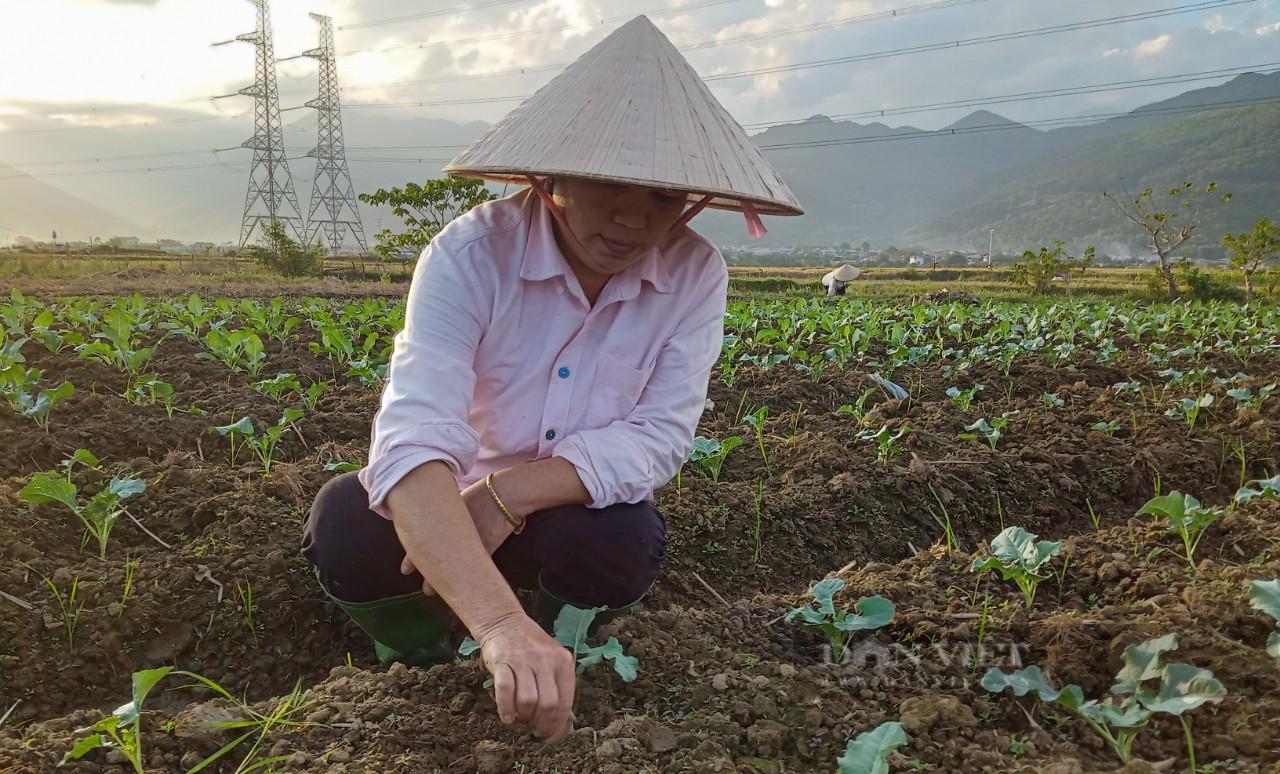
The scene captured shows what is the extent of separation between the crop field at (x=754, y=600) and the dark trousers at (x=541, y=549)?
11 cm

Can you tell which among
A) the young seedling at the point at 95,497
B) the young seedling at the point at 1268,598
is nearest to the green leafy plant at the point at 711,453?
the young seedling at the point at 1268,598

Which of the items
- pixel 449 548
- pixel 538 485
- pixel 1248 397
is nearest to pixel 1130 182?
pixel 1248 397

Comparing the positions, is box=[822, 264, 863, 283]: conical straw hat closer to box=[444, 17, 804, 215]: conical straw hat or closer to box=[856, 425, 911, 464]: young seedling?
box=[856, 425, 911, 464]: young seedling

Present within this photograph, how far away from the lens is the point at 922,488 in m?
3.03

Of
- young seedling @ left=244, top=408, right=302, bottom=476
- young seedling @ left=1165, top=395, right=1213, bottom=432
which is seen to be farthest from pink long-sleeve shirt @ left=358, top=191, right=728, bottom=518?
young seedling @ left=1165, top=395, right=1213, bottom=432

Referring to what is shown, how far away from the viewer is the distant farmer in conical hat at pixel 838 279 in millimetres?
20000

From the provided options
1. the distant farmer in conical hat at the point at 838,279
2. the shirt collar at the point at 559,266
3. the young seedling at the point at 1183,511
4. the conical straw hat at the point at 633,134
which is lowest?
the distant farmer in conical hat at the point at 838,279

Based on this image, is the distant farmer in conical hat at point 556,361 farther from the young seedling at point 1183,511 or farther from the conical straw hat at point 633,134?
the young seedling at point 1183,511

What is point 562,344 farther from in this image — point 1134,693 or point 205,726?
point 1134,693

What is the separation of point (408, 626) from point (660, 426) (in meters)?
0.76

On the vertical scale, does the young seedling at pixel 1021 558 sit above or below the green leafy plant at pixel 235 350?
below

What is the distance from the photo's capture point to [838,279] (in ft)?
76.4

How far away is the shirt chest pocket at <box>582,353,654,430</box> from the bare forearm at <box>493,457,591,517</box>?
0.14m

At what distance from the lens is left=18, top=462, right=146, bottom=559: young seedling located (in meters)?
2.07
